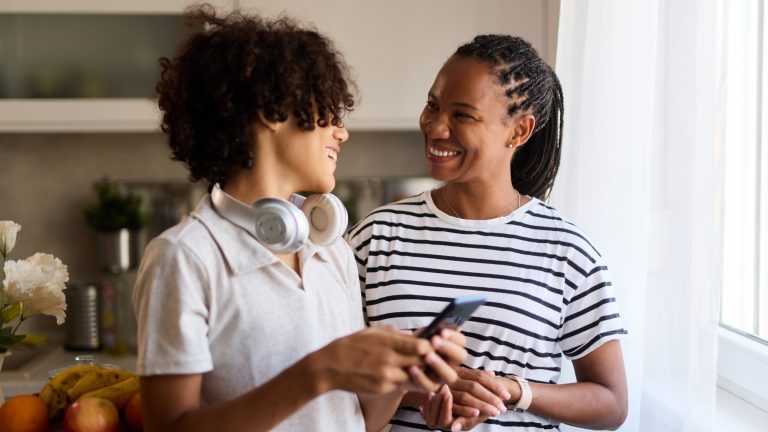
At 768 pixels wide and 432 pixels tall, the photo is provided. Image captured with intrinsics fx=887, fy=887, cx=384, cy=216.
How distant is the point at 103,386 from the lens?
123 centimetres

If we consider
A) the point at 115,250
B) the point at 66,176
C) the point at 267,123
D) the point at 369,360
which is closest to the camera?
the point at 369,360

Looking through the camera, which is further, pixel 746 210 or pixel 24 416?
pixel 746 210

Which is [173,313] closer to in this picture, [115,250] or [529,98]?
[529,98]

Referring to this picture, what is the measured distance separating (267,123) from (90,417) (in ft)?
1.41

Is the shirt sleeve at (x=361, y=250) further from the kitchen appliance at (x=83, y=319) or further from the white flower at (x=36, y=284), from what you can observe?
the kitchen appliance at (x=83, y=319)

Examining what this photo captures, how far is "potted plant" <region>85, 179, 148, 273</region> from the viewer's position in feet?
9.71

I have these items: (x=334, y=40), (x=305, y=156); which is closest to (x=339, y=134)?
(x=305, y=156)

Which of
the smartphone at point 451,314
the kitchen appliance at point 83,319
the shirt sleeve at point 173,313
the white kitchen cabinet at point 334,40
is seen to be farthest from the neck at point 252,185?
the kitchen appliance at point 83,319

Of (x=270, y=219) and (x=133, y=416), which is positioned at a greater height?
(x=270, y=219)

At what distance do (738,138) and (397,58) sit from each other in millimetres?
1296

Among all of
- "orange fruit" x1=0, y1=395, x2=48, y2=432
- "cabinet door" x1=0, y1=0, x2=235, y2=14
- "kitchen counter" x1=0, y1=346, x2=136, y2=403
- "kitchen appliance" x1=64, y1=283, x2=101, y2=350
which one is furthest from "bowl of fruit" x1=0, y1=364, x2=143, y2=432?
"kitchen appliance" x1=64, y1=283, x2=101, y2=350

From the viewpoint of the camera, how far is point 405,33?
2643 millimetres

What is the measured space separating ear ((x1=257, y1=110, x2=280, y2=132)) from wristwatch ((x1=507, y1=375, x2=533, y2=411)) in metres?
0.53

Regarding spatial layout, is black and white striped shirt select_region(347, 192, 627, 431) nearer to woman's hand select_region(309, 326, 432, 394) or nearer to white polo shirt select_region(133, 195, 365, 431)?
white polo shirt select_region(133, 195, 365, 431)
